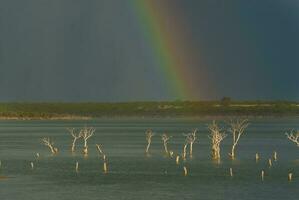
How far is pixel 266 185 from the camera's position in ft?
172

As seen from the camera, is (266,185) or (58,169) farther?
(58,169)

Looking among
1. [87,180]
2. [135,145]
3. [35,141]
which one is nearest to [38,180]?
[87,180]

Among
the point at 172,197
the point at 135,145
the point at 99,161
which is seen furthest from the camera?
the point at 135,145

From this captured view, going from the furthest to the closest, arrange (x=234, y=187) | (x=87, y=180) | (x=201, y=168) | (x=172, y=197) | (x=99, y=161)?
(x=99, y=161) → (x=201, y=168) → (x=87, y=180) → (x=234, y=187) → (x=172, y=197)

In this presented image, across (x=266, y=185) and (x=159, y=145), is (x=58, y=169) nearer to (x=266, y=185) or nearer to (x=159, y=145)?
(x=266, y=185)

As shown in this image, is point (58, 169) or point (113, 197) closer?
point (113, 197)

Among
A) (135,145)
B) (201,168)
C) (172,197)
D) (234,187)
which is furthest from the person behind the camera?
(135,145)

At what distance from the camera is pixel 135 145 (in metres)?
94.7

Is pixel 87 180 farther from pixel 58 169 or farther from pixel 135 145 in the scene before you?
pixel 135 145

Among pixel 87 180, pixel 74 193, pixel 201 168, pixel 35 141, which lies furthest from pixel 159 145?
pixel 74 193

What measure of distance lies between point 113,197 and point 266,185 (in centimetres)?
1130

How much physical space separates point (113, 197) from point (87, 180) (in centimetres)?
930

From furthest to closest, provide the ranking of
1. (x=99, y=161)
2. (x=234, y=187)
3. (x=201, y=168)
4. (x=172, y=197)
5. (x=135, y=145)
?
(x=135, y=145) < (x=99, y=161) < (x=201, y=168) < (x=234, y=187) < (x=172, y=197)

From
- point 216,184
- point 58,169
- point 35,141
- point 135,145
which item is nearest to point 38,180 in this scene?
point 58,169
